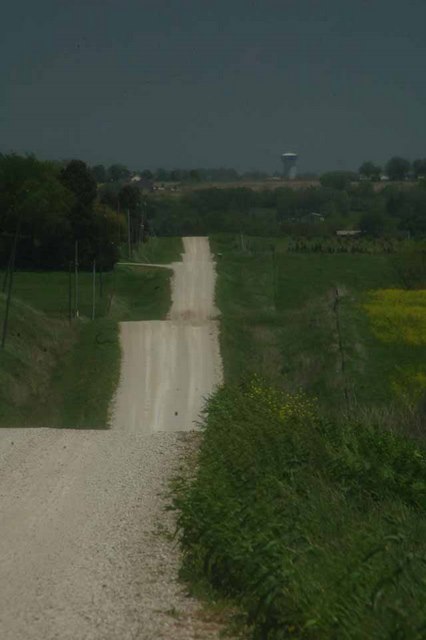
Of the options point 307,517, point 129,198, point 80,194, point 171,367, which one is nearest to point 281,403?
point 307,517

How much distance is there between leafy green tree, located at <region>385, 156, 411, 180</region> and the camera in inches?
6201

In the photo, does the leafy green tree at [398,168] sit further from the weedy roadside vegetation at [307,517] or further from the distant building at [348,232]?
the weedy roadside vegetation at [307,517]

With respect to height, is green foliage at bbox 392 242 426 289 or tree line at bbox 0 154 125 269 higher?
tree line at bbox 0 154 125 269

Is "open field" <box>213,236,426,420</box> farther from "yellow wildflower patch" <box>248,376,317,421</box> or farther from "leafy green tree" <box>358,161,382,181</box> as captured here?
"leafy green tree" <box>358,161,382,181</box>

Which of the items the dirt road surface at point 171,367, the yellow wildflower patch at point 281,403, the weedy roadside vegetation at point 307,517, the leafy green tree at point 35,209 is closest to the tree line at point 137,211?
the leafy green tree at point 35,209

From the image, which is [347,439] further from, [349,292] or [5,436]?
[349,292]

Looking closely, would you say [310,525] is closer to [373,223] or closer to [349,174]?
[373,223]

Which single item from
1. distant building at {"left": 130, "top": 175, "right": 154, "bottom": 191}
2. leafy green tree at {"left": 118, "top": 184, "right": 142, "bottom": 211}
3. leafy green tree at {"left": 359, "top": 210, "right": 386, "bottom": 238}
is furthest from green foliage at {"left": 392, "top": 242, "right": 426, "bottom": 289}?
distant building at {"left": 130, "top": 175, "right": 154, "bottom": 191}

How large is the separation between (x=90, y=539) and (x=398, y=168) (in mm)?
151525

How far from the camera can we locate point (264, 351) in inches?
1576

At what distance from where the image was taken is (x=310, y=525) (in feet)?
27.7

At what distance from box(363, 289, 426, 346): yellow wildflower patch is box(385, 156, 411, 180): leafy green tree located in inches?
4330

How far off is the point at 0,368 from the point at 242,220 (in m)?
74.1

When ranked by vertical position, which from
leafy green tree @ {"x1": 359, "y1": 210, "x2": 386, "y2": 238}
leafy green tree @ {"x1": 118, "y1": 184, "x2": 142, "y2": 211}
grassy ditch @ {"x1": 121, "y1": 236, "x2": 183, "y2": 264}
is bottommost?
grassy ditch @ {"x1": 121, "y1": 236, "x2": 183, "y2": 264}
